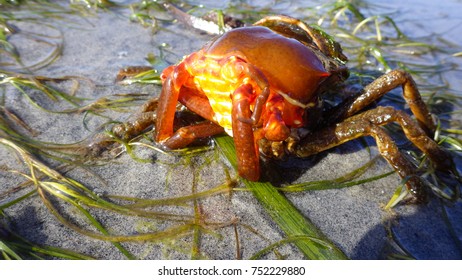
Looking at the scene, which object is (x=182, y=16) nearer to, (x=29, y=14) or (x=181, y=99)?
(x=29, y=14)

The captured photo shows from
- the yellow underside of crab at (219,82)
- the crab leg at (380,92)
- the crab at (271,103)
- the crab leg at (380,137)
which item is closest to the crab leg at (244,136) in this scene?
the crab at (271,103)

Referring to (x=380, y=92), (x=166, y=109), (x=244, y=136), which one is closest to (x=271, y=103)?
(x=244, y=136)

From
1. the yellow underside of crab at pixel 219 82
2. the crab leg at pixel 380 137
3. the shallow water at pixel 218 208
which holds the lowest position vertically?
the shallow water at pixel 218 208

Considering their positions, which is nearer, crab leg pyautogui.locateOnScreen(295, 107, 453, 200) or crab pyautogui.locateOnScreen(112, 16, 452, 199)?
crab pyautogui.locateOnScreen(112, 16, 452, 199)

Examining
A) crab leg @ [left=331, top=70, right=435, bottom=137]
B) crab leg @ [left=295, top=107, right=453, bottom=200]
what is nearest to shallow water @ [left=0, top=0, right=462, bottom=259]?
crab leg @ [left=295, top=107, right=453, bottom=200]

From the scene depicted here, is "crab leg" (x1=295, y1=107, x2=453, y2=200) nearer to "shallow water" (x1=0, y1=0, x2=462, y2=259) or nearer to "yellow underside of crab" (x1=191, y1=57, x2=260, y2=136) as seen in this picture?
"shallow water" (x1=0, y1=0, x2=462, y2=259)

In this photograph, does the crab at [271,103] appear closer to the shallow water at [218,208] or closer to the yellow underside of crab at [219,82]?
the yellow underside of crab at [219,82]

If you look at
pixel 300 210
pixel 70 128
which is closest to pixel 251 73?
pixel 300 210
